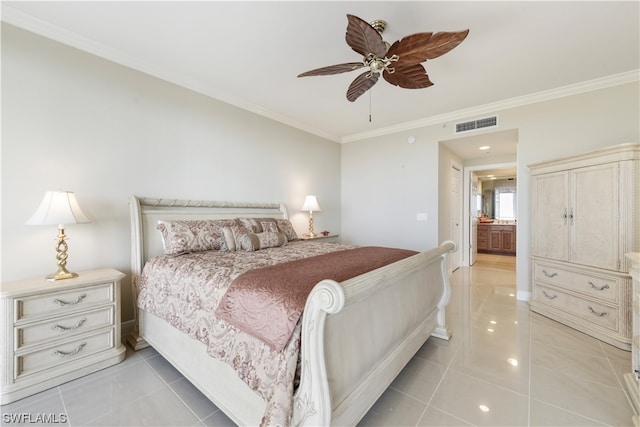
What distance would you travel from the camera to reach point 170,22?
2.10m

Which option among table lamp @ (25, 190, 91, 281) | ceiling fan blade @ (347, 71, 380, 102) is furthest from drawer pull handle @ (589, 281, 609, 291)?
table lamp @ (25, 190, 91, 281)

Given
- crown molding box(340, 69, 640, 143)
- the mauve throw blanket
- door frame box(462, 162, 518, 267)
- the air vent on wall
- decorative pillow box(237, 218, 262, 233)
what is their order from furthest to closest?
door frame box(462, 162, 518, 267) → the air vent on wall → decorative pillow box(237, 218, 262, 233) → crown molding box(340, 69, 640, 143) → the mauve throw blanket

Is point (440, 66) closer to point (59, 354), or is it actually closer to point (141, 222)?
point (141, 222)

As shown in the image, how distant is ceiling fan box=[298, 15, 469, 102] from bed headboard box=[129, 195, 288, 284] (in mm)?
1958

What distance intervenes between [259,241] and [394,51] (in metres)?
2.07

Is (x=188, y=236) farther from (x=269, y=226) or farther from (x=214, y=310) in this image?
(x=214, y=310)

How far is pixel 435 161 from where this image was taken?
4160mm

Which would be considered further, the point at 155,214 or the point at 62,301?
the point at 155,214

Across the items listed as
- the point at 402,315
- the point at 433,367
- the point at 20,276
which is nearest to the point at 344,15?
the point at 402,315

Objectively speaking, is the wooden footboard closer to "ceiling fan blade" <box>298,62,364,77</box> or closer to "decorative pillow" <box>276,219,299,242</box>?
"ceiling fan blade" <box>298,62,364,77</box>

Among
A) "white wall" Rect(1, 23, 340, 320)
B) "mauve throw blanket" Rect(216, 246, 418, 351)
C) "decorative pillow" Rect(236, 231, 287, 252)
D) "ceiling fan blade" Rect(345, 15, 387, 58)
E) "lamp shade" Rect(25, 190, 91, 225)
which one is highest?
"ceiling fan blade" Rect(345, 15, 387, 58)

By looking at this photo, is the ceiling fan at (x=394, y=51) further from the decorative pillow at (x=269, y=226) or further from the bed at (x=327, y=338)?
the decorative pillow at (x=269, y=226)

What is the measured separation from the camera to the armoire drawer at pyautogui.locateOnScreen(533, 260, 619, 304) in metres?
2.48

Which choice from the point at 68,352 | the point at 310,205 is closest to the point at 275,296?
the point at 68,352
